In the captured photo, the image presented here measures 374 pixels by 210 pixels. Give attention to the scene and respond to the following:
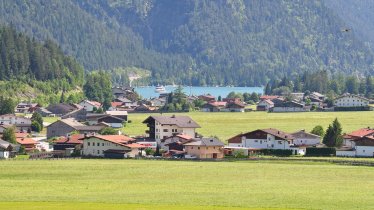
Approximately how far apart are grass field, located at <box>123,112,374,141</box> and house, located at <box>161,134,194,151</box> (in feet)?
18.1

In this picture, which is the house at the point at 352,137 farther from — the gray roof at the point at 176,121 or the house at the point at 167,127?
the gray roof at the point at 176,121

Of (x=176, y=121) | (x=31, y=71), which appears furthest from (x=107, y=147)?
(x=31, y=71)

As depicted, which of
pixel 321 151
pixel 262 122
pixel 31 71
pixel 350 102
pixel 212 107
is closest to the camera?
pixel 321 151

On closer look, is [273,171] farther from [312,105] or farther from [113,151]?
[312,105]

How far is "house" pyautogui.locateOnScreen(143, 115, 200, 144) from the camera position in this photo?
100 m

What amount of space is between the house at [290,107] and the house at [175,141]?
63.8m

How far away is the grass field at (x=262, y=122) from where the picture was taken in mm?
110125

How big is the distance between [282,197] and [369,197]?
14.1 feet

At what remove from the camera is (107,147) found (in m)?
87.6

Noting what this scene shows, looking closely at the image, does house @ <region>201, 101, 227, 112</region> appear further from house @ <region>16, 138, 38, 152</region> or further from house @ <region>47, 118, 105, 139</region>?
house @ <region>16, 138, 38, 152</region>

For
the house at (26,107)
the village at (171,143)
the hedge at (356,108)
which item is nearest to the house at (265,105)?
the hedge at (356,108)

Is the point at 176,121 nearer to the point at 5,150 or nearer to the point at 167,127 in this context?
the point at 167,127

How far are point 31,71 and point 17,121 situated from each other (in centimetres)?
6008

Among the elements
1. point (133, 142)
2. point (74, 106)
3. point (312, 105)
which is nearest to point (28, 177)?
point (133, 142)
